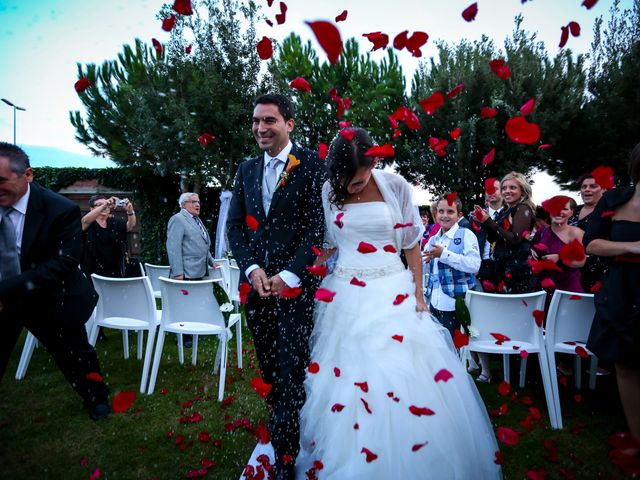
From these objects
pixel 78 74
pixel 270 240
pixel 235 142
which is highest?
pixel 78 74

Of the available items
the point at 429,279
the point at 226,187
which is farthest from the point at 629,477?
the point at 226,187

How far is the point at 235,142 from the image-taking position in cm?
1330

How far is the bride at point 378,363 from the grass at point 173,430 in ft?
2.07

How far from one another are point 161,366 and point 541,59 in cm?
1602

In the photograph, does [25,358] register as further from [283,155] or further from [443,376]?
[443,376]

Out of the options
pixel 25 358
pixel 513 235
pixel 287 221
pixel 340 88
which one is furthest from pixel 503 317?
pixel 340 88

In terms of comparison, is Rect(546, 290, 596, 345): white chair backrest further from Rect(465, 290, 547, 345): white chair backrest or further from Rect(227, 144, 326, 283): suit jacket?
Rect(227, 144, 326, 283): suit jacket

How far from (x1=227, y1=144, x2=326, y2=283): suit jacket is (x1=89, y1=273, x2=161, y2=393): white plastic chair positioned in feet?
5.63

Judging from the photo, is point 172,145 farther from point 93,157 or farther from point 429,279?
point 429,279

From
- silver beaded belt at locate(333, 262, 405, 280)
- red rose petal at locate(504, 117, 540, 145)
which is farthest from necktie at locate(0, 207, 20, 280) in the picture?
red rose petal at locate(504, 117, 540, 145)

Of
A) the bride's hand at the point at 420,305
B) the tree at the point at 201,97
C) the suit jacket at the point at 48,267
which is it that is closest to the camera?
the bride's hand at the point at 420,305

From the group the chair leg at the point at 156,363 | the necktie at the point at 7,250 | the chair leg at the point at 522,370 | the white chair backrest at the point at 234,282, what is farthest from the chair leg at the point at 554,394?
the necktie at the point at 7,250

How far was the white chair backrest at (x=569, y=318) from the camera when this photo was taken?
10.5 ft

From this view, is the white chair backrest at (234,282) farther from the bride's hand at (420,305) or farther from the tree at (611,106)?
the tree at (611,106)
